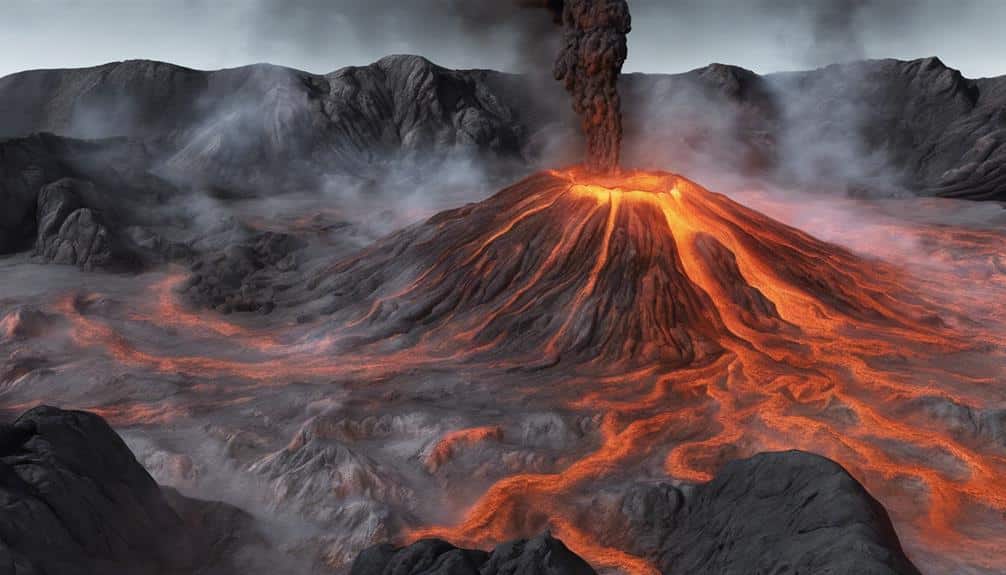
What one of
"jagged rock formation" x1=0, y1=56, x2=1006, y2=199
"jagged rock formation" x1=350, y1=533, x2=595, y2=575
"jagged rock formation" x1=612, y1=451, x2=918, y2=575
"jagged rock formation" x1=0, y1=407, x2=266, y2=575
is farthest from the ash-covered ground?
"jagged rock formation" x1=0, y1=56, x2=1006, y2=199

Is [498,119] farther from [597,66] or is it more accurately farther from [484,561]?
[484,561]

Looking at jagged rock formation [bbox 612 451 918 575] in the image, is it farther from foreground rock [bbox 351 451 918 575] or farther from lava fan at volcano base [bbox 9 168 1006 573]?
lava fan at volcano base [bbox 9 168 1006 573]

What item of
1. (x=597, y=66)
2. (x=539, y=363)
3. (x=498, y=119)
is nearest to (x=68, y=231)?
(x=539, y=363)

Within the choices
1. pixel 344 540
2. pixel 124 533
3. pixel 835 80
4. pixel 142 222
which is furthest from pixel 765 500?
pixel 835 80

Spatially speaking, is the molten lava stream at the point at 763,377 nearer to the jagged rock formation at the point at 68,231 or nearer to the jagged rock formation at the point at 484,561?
the jagged rock formation at the point at 484,561

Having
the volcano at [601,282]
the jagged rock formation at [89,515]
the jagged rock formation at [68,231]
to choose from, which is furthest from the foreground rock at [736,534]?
the jagged rock formation at [68,231]

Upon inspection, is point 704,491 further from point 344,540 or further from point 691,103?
point 691,103
